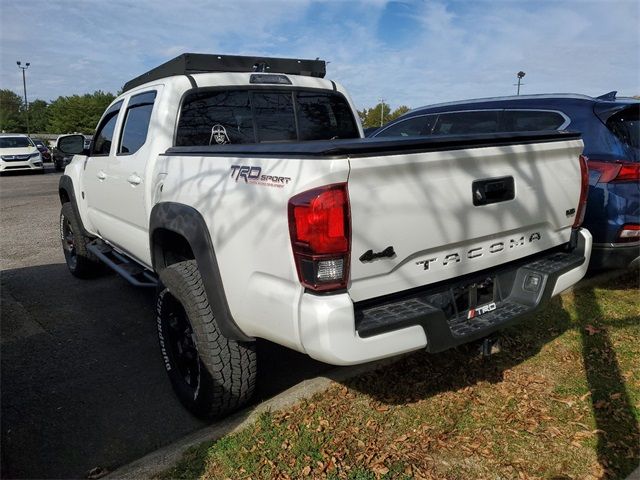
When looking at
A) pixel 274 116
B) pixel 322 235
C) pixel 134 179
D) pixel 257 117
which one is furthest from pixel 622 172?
pixel 134 179

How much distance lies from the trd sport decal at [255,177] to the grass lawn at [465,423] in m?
1.39

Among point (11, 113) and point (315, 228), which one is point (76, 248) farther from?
point (11, 113)

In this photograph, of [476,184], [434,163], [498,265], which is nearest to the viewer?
[434,163]

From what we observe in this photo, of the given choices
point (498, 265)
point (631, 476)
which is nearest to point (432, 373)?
point (498, 265)

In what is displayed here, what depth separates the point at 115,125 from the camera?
4406mm

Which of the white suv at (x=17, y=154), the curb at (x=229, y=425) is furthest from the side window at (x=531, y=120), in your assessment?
the white suv at (x=17, y=154)

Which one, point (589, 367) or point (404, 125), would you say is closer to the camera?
point (589, 367)

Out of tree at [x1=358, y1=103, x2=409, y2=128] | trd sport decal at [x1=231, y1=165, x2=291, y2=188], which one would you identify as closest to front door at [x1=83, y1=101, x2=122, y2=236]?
trd sport decal at [x1=231, y1=165, x2=291, y2=188]

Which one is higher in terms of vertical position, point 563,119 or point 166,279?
point 563,119

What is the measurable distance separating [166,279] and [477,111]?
159 inches

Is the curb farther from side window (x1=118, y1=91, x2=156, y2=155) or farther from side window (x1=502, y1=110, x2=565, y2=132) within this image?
side window (x1=502, y1=110, x2=565, y2=132)

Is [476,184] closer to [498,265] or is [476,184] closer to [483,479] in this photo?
[498,265]

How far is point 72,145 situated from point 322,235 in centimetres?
432

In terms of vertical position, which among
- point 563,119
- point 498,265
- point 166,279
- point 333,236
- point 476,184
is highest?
point 563,119
